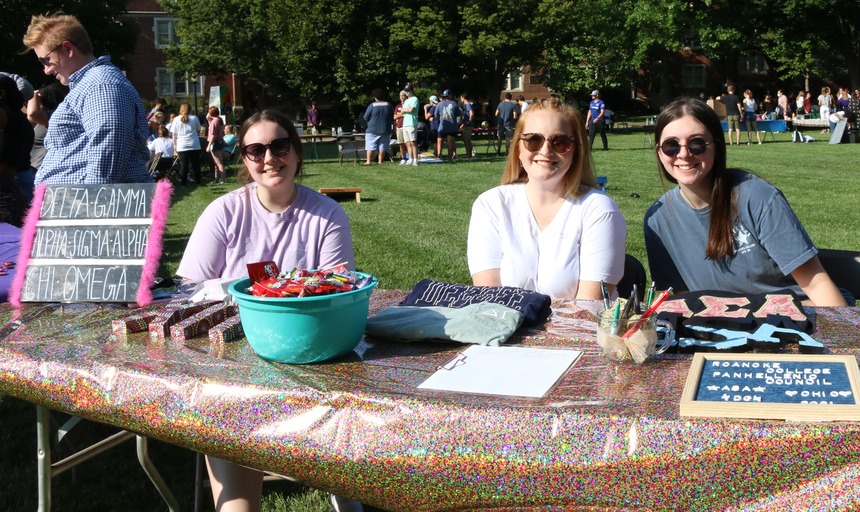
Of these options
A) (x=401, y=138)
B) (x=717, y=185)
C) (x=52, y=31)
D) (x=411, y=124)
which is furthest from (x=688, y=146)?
(x=401, y=138)

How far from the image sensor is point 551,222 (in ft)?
10.7

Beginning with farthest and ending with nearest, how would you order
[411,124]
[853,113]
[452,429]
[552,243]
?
[853,113] → [411,124] → [552,243] → [452,429]

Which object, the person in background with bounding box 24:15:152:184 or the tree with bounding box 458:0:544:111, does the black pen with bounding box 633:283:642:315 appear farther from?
the tree with bounding box 458:0:544:111

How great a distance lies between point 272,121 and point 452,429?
6.44 ft

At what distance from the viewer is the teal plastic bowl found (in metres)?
2.00

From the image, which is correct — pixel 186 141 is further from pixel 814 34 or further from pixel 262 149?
pixel 814 34

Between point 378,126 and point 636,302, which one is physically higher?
point 378,126

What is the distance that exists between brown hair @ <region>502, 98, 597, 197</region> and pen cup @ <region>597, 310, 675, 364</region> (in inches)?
50.5

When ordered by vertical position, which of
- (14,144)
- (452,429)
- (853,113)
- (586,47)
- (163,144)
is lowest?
(452,429)

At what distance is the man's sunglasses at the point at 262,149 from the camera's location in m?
3.12

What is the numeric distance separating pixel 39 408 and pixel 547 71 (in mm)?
40363

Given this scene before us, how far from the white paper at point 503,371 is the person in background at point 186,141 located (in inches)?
579

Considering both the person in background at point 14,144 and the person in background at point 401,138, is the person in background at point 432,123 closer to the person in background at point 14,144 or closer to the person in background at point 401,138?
the person in background at point 401,138

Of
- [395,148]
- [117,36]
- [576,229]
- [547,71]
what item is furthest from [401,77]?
[576,229]
